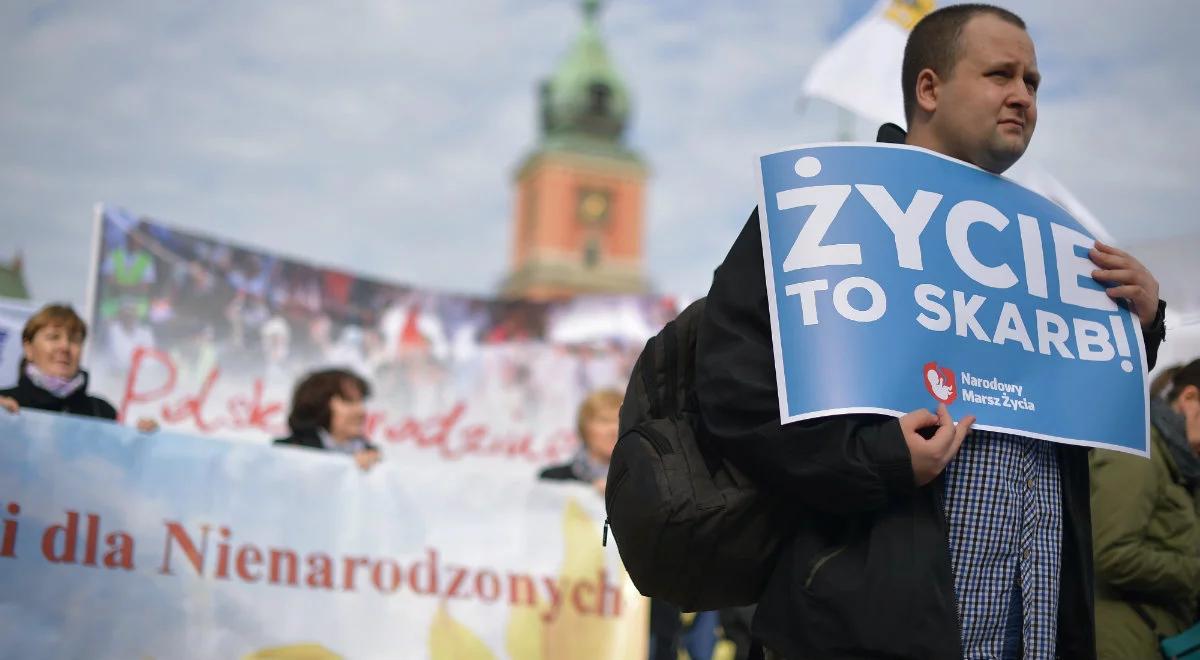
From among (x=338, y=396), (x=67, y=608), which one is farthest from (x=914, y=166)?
(x=338, y=396)

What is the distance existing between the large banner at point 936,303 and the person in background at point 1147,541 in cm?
138

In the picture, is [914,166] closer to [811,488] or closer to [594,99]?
[811,488]

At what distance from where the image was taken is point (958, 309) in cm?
210

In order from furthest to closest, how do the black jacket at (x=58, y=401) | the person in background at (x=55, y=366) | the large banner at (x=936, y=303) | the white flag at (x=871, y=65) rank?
the white flag at (x=871, y=65), the person in background at (x=55, y=366), the black jacket at (x=58, y=401), the large banner at (x=936, y=303)

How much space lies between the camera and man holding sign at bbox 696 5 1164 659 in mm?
1942

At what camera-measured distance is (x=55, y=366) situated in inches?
214

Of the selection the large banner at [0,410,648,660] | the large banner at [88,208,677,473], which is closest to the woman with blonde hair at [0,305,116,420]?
the large banner at [0,410,648,660]

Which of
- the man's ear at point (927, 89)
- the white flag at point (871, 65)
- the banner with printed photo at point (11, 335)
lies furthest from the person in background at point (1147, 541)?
the banner with printed photo at point (11, 335)

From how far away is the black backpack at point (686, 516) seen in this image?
204 centimetres

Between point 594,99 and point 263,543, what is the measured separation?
303 feet

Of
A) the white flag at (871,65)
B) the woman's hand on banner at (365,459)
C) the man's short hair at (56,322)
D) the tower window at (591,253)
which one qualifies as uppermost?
the tower window at (591,253)

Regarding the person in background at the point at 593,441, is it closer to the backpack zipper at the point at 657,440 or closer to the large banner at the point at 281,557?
the large banner at the point at 281,557

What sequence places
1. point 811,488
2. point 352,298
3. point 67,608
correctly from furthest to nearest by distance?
point 352,298, point 67,608, point 811,488

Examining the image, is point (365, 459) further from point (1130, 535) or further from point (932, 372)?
point (932, 372)
